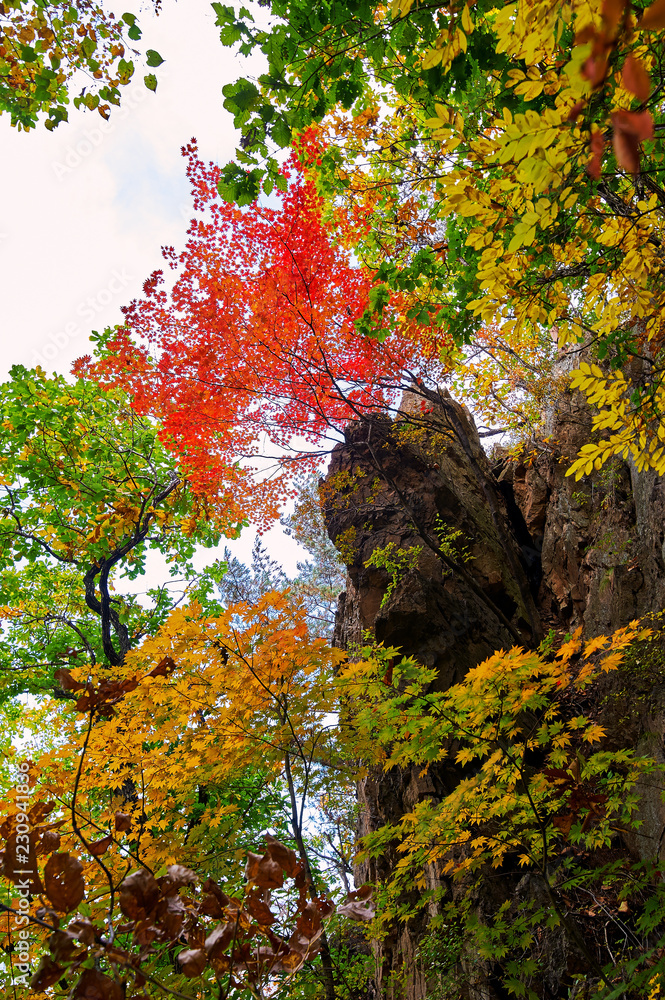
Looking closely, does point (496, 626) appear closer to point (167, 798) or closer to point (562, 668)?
point (562, 668)

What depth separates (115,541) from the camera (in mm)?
9102

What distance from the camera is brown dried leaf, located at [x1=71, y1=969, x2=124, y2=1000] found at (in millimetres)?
1417

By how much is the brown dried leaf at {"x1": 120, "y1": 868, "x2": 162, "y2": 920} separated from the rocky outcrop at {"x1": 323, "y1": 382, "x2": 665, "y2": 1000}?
438 cm

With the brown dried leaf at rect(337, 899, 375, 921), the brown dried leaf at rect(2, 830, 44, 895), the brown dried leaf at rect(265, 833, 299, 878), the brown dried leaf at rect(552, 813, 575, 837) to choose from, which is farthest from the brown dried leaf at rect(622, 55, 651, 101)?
the brown dried leaf at rect(552, 813, 575, 837)

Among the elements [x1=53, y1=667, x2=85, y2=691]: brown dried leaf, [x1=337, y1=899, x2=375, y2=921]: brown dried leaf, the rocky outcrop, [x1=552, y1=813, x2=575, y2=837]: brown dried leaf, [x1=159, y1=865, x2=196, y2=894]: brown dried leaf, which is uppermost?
the rocky outcrop

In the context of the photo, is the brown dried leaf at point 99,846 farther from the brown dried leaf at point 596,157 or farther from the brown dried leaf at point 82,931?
the brown dried leaf at point 596,157

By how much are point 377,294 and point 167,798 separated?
443cm

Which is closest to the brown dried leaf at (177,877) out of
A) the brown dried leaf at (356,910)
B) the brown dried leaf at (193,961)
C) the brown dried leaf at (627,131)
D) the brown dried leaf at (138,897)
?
the brown dried leaf at (138,897)

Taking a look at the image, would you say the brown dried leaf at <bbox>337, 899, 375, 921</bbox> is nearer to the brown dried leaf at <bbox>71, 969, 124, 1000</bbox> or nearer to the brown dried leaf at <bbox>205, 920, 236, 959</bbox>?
the brown dried leaf at <bbox>205, 920, 236, 959</bbox>

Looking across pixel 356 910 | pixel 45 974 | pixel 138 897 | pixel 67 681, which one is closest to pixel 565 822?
pixel 356 910

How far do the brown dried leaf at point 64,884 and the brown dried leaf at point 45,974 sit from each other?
0.37 ft

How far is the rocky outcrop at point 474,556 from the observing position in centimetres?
582

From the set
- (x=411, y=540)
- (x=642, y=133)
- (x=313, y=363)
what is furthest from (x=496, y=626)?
(x=642, y=133)

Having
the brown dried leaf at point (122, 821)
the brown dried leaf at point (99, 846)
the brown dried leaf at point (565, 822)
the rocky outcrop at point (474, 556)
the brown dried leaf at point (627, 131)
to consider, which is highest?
the rocky outcrop at point (474, 556)
